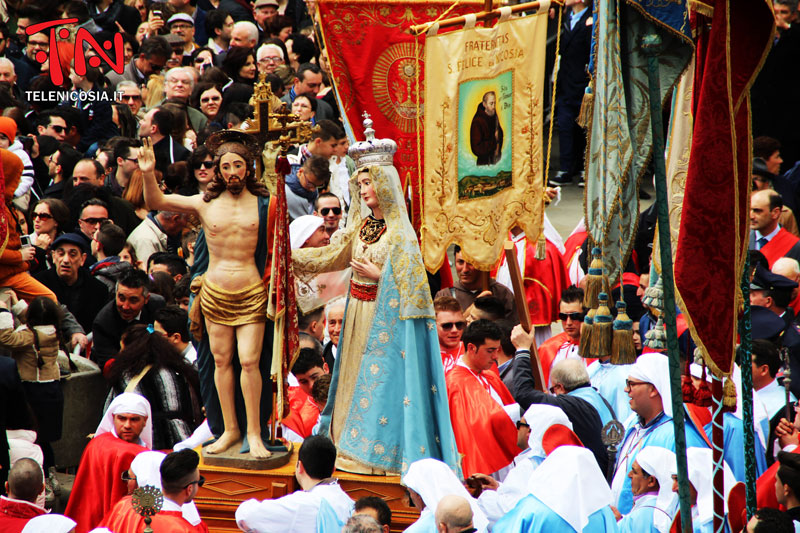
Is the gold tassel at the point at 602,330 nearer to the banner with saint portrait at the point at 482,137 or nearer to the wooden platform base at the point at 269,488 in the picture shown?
the wooden platform base at the point at 269,488

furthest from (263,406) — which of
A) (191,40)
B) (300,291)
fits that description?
(191,40)

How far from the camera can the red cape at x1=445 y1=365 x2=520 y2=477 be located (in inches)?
286

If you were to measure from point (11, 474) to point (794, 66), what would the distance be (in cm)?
853

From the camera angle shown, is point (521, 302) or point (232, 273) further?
point (521, 302)

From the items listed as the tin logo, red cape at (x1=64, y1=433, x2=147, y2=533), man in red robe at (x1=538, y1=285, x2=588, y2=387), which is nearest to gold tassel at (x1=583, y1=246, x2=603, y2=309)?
man in red robe at (x1=538, y1=285, x2=588, y2=387)

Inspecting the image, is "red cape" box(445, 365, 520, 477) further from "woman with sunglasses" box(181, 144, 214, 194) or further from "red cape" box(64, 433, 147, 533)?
"woman with sunglasses" box(181, 144, 214, 194)

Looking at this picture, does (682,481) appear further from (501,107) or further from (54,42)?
(54,42)

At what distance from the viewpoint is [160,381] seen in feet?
24.9

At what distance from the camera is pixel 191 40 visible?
47.3ft

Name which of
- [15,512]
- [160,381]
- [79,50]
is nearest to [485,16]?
[160,381]

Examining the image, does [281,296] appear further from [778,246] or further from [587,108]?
[778,246]

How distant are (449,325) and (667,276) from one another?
3.68 metres

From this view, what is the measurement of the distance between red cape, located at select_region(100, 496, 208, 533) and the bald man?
129 cm

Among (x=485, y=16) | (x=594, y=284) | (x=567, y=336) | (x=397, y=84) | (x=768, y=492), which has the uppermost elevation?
(x=485, y=16)
